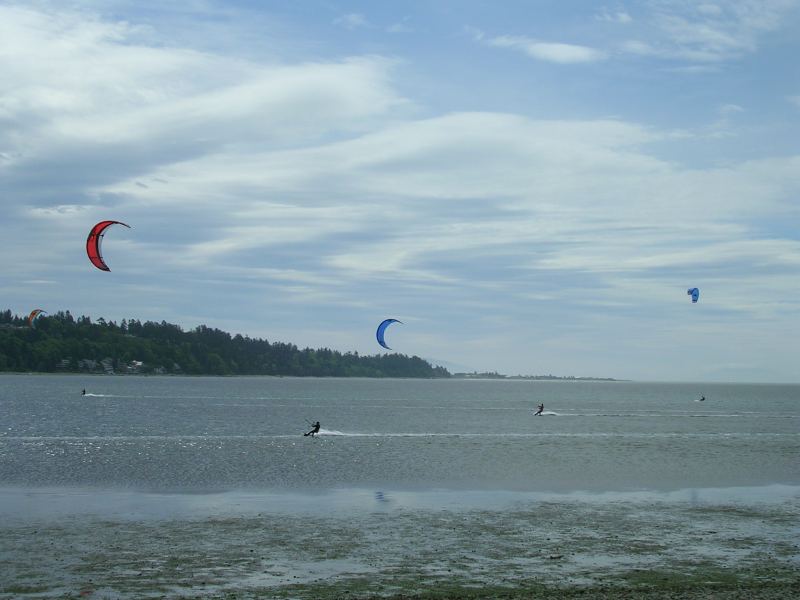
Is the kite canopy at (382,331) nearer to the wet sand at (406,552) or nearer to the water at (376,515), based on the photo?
the water at (376,515)

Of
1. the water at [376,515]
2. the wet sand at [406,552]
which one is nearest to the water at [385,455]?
the water at [376,515]

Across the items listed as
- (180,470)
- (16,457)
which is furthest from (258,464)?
(16,457)

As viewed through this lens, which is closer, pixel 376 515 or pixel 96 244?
pixel 376 515

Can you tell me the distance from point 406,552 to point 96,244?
28247 mm

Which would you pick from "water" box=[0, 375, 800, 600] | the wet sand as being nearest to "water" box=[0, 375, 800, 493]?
"water" box=[0, 375, 800, 600]

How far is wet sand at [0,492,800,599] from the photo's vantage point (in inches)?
643

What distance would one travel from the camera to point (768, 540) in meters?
21.7

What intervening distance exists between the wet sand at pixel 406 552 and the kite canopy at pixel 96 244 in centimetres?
1786

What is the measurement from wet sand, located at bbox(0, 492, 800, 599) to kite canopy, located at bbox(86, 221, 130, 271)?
17.9m

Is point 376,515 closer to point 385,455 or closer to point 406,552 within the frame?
point 406,552

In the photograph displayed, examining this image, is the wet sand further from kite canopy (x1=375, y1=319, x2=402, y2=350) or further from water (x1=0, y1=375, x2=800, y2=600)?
kite canopy (x1=375, y1=319, x2=402, y2=350)

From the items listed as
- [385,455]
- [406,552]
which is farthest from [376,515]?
[385,455]

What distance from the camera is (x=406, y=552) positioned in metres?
19.7

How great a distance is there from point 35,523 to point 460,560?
1120cm
